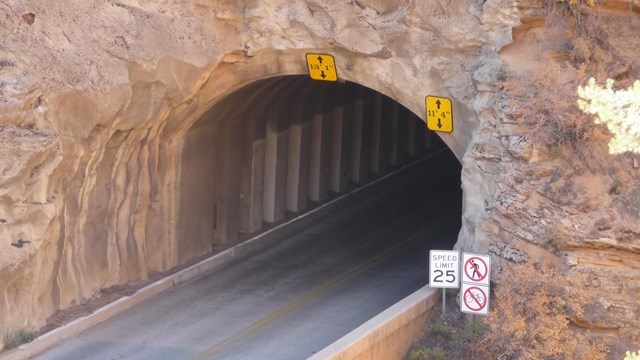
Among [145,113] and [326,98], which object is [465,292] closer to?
[145,113]

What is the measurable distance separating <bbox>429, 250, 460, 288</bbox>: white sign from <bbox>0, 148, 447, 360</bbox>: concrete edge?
673cm

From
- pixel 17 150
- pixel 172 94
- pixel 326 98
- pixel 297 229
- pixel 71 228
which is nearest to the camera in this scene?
pixel 17 150

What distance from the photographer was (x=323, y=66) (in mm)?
22406

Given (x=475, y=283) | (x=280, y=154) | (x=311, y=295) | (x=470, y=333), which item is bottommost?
(x=470, y=333)

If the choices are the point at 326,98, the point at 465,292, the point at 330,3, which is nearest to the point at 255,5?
the point at 330,3

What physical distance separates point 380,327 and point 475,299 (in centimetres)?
188

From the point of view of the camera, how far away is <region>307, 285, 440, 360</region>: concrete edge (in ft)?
56.1

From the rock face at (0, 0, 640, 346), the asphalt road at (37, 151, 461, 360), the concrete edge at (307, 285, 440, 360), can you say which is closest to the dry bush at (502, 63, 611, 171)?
the rock face at (0, 0, 640, 346)

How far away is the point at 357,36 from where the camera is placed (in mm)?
21344

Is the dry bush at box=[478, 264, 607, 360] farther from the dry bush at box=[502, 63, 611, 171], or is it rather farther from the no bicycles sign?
the dry bush at box=[502, 63, 611, 171]

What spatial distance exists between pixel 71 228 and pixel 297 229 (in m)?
9.24

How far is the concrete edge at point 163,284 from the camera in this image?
19.1 meters

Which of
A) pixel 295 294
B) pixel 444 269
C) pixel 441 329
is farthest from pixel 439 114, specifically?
pixel 295 294

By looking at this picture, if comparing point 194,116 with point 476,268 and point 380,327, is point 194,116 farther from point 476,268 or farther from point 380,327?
point 476,268
